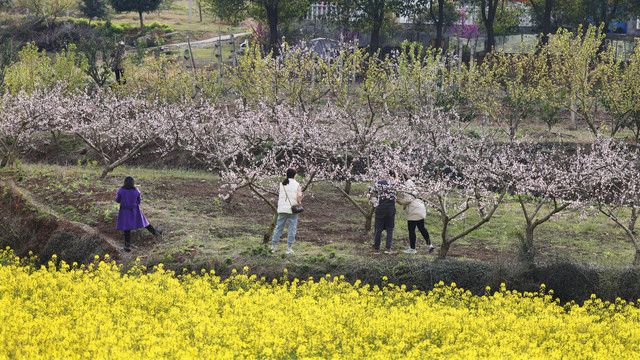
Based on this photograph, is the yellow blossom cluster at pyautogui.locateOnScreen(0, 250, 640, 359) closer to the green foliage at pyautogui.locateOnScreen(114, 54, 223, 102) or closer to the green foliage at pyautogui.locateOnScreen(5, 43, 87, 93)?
the green foliage at pyautogui.locateOnScreen(114, 54, 223, 102)

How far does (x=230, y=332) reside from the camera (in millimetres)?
10016

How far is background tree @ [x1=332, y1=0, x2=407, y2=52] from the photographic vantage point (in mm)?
40969

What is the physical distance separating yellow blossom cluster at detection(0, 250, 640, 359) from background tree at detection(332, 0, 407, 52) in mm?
28823

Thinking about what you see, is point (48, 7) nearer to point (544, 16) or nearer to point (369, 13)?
point (369, 13)

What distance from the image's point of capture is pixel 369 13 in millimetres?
41406

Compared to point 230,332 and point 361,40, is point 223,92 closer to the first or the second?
point 361,40

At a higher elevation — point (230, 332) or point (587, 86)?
point (587, 86)

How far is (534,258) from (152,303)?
8.31 meters

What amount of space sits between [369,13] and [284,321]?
33.3 m

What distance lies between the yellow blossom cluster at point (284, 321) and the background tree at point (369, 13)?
28823mm

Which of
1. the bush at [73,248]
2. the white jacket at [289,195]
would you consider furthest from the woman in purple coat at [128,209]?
the white jacket at [289,195]

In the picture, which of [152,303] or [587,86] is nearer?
[152,303]

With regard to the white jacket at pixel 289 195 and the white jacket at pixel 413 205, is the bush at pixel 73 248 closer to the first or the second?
the white jacket at pixel 289 195

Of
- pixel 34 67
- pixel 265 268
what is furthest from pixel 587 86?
pixel 34 67
